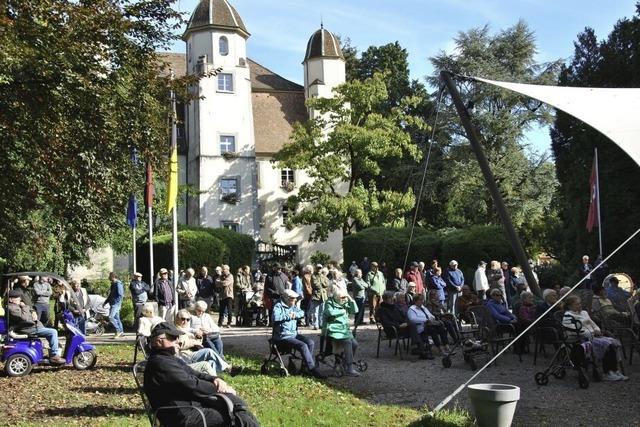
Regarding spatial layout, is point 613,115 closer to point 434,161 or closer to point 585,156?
point 585,156

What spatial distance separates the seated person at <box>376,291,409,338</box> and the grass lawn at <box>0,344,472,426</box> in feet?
9.08

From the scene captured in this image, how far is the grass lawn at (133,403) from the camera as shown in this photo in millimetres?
8617

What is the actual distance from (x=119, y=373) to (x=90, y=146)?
4166 millimetres

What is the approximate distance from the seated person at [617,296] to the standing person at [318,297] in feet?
24.1

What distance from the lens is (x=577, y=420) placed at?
28.6 feet

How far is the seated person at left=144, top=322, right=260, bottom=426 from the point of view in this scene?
6.38m

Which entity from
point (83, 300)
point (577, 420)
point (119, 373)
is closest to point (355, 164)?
point (83, 300)

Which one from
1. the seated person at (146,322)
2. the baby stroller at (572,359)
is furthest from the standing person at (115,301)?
the baby stroller at (572,359)

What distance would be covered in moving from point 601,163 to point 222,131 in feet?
82.0

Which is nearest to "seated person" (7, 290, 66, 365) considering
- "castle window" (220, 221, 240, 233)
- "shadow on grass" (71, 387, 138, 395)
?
"shadow on grass" (71, 387, 138, 395)

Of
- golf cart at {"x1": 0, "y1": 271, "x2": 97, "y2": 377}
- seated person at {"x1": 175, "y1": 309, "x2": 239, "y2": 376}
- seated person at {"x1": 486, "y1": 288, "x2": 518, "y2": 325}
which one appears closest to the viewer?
seated person at {"x1": 175, "y1": 309, "x2": 239, "y2": 376}

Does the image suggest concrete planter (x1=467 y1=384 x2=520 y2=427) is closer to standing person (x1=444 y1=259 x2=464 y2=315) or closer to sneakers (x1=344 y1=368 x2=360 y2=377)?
sneakers (x1=344 y1=368 x2=360 y2=377)

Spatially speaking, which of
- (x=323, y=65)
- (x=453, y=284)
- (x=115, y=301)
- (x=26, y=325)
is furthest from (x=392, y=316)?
(x=323, y=65)

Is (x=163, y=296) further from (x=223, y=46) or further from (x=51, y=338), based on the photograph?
(x=223, y=46)
